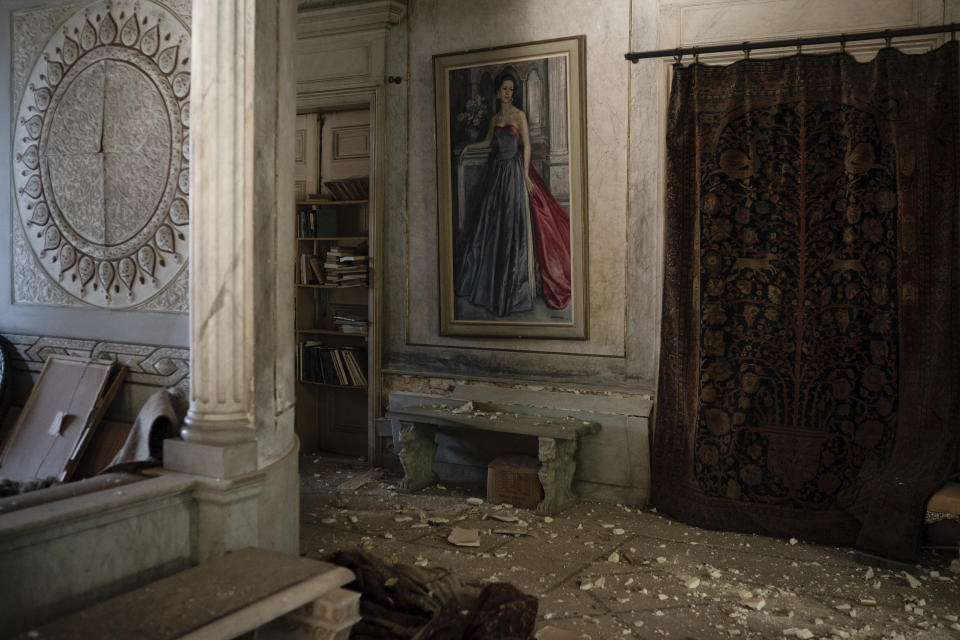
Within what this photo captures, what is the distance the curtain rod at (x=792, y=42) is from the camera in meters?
4.34

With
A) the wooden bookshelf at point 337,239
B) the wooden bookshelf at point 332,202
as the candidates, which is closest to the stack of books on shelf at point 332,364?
the wooden bookshelf at point 337,239

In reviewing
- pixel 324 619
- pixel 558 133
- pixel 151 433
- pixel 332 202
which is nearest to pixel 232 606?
pixel 324 619

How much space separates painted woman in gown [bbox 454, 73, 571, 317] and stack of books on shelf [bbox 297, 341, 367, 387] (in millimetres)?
1156

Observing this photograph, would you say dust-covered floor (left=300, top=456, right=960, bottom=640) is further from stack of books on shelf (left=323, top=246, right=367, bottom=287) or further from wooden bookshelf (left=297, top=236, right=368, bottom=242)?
wooden bookshelf (left=297, top=236, right=368, bottom=242)

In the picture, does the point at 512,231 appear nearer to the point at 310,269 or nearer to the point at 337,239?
the point at 337,239

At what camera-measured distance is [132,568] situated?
9.92ft

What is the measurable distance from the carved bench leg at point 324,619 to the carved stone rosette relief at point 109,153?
6.81 ft

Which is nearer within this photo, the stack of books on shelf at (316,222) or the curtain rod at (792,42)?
the curtain rod at (792,42)

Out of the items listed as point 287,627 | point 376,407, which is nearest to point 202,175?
point 287,627

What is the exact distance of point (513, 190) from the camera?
18.0ft

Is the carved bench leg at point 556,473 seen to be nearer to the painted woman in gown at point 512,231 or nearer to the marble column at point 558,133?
the painted woman in gown at point 512,231

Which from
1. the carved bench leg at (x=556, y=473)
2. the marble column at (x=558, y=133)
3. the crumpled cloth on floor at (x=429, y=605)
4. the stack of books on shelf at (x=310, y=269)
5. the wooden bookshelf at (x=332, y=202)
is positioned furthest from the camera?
the stack of books on shelf at (x=310, y=269)

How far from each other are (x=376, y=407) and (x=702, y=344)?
2425 mm

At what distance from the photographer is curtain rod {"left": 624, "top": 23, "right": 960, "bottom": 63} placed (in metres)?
4.34
